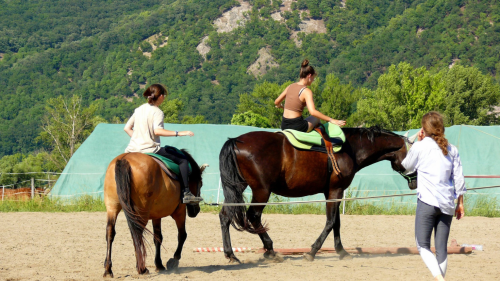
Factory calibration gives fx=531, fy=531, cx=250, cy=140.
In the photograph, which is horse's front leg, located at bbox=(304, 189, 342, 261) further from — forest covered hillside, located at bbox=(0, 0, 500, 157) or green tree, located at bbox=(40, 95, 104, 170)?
forest covered hillside, located at bbox=(0, 0, 500, 157)

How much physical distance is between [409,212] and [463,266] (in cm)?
784

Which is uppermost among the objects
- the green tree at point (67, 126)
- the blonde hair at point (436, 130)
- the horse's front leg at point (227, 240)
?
the blonde hair at point (436, 130)

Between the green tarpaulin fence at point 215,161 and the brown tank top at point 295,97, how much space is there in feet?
27.1

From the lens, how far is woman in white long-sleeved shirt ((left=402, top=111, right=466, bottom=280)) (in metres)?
4.91

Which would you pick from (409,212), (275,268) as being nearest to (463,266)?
(275,268)

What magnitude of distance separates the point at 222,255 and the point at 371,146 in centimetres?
280

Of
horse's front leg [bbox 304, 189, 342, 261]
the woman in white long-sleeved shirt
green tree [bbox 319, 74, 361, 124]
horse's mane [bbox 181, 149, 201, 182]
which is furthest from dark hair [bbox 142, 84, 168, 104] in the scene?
green tree [bbox 319, 74, 361, 124]

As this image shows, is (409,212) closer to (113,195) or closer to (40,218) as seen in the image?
(40,218)

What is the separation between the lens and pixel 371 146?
25.9 feet

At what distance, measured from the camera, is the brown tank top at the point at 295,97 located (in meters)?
7.45

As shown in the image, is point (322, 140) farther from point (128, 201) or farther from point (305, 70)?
point (128, 201)

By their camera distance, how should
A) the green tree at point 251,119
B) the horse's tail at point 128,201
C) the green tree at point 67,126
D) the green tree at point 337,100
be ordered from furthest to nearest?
1. the green tree at point 337,100
2. the green tree at point 251,119
3. the green tree at point 67,126
4. the horse's tail at point 128,201

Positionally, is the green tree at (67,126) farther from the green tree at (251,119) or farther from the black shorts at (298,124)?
the black shorts at (298,124)

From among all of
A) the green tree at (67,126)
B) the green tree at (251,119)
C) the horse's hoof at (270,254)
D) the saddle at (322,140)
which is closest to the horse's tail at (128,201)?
the horse's hoof at (270,254)
